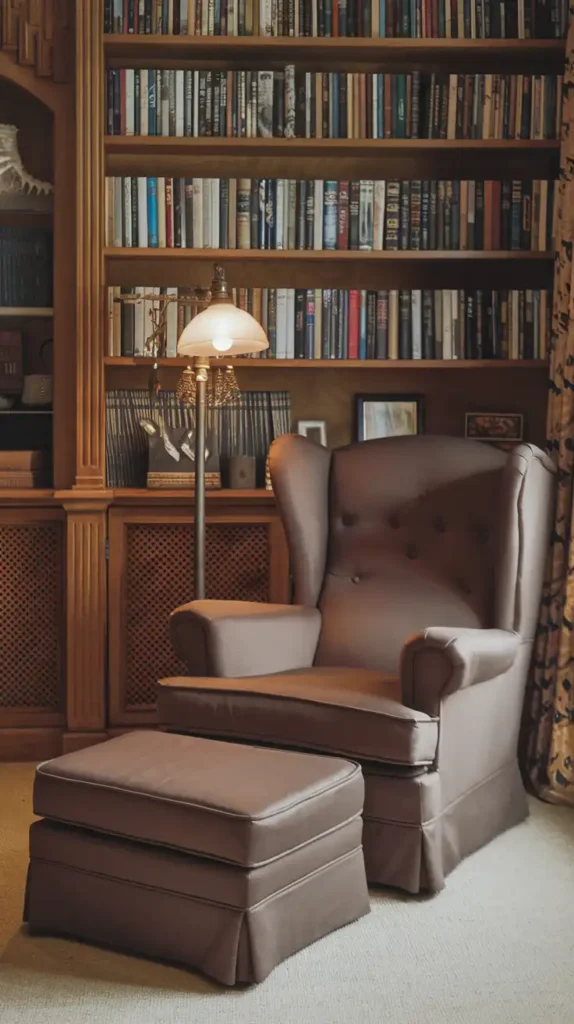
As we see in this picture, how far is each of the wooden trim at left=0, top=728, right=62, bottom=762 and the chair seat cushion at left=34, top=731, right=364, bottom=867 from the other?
4.57 ft

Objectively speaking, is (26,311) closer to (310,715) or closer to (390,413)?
(390,413)

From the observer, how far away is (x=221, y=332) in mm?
3211

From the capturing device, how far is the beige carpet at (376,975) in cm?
203

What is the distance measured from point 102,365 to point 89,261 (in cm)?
34

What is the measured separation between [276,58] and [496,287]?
109 cm

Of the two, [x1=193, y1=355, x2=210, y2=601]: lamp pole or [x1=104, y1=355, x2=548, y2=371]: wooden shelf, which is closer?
[x1=193, y1=355, x2=210, y2=601]: lamp pole

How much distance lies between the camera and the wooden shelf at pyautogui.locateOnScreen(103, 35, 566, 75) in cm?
371

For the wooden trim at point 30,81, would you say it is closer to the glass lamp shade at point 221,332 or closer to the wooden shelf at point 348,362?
the wooden shelf at point 348,362

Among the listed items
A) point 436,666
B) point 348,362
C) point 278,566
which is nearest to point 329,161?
point 348,362

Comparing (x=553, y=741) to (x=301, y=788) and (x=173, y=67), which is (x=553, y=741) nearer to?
(x=301, y=788)

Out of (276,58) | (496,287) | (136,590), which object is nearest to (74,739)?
(136,590)

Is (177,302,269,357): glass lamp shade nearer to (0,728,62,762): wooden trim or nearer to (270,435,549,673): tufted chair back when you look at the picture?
(270,435,549,673): tufted chair back

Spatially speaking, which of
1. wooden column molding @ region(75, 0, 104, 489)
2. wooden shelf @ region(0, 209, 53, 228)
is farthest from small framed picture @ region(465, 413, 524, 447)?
wooden shelf @ region(0, 209, 53, 228)

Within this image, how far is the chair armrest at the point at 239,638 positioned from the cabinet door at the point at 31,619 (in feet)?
3.03
